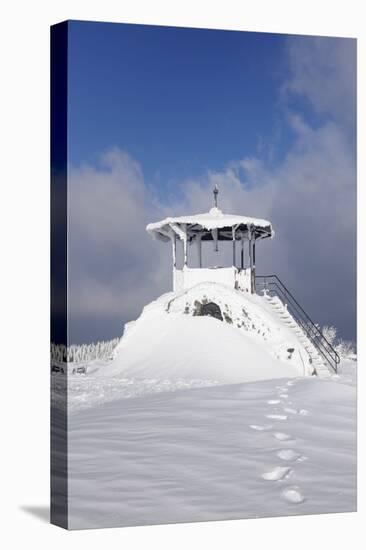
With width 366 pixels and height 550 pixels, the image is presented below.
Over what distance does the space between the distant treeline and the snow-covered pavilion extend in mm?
1193

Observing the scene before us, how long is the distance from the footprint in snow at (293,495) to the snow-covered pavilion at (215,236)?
2.59m

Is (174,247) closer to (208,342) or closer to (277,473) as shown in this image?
(208,342)

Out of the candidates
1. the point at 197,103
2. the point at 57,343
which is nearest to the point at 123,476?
the point at 57,343

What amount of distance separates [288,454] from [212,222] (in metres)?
2.79

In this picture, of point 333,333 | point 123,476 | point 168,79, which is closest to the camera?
point 123,476

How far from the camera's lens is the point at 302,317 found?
15.3 metres

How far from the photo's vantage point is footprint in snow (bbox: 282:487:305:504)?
13.8 meters

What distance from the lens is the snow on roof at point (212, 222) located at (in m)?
14.0

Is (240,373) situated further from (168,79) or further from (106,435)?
(168,79)

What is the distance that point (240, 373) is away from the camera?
14.6 m

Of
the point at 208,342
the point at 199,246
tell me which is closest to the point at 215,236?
the point at 199,246

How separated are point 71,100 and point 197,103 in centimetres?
167

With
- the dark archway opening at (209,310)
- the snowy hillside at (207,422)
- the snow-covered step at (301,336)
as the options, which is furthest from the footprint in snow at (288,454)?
the dark archway opening at (209,310)

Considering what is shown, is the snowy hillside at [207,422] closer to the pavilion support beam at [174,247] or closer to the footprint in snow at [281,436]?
the footprint in snow at [281,436]
